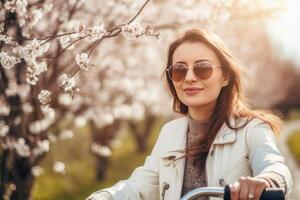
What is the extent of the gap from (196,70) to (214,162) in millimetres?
520

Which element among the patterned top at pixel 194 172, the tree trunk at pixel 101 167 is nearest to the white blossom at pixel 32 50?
the patterned top at pixel 194 172

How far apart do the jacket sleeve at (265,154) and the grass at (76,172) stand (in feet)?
36.0

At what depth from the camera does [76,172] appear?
18172 millimetres

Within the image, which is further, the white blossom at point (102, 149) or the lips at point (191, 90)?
the white blossom at point (102, 149)

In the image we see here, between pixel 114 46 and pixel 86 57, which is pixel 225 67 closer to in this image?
pixel 86 57

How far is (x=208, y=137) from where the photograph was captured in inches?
140

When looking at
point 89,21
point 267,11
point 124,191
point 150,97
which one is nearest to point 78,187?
point 150,97

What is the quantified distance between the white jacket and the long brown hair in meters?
0.05

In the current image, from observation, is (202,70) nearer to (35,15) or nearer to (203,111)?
(203,111)

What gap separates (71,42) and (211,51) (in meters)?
0.81

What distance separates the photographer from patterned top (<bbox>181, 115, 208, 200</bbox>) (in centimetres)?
355

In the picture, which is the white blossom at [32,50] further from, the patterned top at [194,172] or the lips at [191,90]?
the patterned top at [194,172]

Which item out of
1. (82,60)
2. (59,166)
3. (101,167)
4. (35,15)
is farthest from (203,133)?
(101,167)

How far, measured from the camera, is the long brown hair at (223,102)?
11.5 ft
